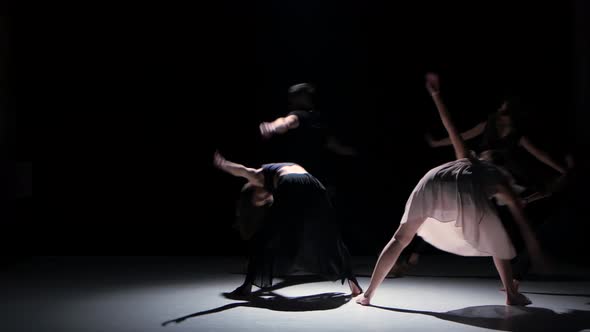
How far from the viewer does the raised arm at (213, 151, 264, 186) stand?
13.2 ft

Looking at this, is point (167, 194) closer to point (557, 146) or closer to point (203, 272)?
point (203, 272)

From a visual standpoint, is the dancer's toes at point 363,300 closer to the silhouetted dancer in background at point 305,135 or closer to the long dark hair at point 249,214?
the silhouetted dancer in background at point 305,135

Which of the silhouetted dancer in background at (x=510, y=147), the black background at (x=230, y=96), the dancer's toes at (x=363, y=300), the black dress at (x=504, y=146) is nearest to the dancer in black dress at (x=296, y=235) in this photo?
the dancer's toes at (x=363, y=300)

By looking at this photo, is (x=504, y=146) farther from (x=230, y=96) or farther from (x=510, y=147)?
(x=230, y=96)

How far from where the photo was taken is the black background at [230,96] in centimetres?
611

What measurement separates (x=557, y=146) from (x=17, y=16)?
522 cm

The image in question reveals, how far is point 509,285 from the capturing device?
149 inches

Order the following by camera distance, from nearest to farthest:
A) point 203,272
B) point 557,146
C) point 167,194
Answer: point 203,272 → point 557,146 → point 167,194

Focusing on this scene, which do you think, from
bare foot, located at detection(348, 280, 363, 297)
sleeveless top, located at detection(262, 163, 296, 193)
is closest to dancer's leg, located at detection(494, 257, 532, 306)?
bare foot, located at detection(348, 280, 363, 297)

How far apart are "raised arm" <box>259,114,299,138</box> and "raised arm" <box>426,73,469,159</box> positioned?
88 cm

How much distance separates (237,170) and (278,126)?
0.36 m

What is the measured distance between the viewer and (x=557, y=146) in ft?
20.0

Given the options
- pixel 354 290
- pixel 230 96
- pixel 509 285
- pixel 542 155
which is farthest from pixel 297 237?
pixel 230 96

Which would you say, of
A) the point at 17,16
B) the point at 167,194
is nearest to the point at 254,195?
the point at 167,194
